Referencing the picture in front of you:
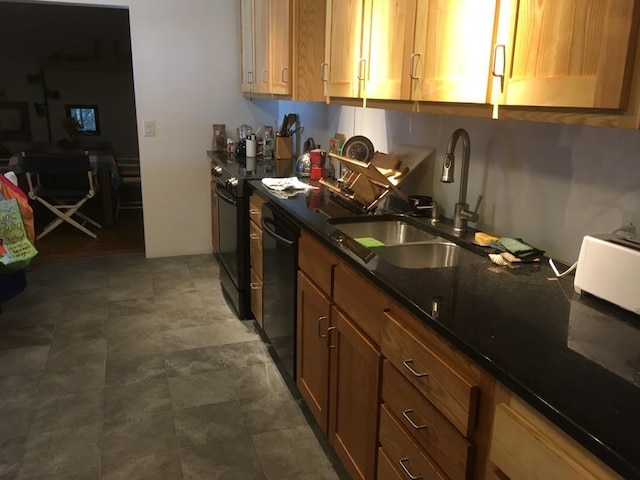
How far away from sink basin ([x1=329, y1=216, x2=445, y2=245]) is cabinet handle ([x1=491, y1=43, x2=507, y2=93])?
0.90m

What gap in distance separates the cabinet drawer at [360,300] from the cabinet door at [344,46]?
0.87m

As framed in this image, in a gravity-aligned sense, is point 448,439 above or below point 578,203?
below

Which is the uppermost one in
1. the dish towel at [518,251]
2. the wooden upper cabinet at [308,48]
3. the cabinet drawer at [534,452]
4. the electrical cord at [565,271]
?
the wooden upper cabinet at [308,48]

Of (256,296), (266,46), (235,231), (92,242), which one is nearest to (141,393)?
(256,296)

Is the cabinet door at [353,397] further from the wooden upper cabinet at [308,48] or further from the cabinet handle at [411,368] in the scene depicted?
the wooden upper cabinet at [308,48]

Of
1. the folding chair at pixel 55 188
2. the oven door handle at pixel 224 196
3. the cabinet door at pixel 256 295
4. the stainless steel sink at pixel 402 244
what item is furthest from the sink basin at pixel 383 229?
the folding chair at pixel 55 188

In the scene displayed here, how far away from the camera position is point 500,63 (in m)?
1.37

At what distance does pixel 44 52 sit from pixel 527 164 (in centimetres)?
787

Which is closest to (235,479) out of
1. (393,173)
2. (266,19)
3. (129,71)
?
(393,173)

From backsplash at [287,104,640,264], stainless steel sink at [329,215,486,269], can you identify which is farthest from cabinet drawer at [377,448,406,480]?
backsplash at [287,104,640,264]

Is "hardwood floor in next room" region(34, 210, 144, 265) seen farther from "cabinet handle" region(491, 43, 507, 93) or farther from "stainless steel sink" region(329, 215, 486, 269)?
Answer: "cabinet handle" region(491, 43, 507, 93)

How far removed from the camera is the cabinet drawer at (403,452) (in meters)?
1.29

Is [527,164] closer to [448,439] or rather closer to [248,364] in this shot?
[448,439]

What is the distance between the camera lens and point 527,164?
1804 mm
